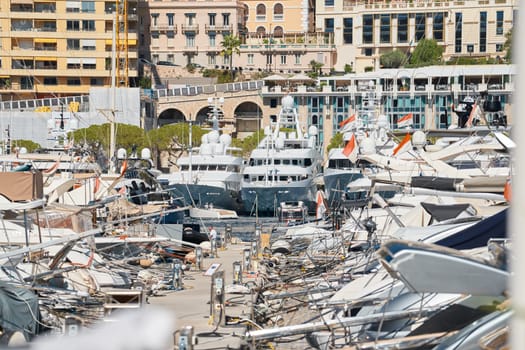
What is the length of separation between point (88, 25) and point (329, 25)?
24.0 metres

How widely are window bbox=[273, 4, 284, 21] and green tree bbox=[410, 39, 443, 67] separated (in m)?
17.5

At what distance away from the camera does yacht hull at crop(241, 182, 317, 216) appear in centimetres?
5875

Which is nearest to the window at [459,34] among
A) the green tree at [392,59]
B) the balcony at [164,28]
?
the green tree at [392,59]

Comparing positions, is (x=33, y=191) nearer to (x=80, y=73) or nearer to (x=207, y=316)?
(x=207, y=316)

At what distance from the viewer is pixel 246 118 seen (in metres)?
90.8

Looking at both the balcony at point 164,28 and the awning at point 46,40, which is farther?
the balcony at point 164,28

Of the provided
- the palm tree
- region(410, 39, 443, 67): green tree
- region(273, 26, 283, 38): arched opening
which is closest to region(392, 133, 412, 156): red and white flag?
region(410, 39, 443, 67): green tree

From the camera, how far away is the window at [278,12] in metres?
108

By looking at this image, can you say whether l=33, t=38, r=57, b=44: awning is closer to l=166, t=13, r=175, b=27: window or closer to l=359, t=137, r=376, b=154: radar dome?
l=166, t=13, r=175, b=27: window

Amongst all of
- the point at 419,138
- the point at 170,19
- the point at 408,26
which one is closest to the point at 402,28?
the point at 408,26

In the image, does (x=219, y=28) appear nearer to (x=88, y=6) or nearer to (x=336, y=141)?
(x=88, y=6)

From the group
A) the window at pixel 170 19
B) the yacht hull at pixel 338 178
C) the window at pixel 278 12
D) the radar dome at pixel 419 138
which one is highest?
the window at pixel 278 12

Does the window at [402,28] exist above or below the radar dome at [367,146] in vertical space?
above

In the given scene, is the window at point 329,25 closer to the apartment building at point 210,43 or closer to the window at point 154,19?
the apartment building at point 210,43
